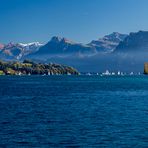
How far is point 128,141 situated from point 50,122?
1796 centimetres

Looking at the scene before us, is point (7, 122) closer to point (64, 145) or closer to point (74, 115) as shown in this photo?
point (74, 115)

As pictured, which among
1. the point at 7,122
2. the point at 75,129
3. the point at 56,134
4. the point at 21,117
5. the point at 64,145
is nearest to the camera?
the point at 64,145

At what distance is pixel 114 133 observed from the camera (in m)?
56.3

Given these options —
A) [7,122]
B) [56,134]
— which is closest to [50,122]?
[7,122]

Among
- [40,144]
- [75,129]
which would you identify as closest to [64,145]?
[40,144]

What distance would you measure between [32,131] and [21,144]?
7.84 m

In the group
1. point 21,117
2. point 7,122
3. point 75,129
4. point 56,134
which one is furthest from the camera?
point 21,117

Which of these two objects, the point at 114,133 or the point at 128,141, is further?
Answer: the point at 114,133

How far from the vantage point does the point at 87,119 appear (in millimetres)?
70438

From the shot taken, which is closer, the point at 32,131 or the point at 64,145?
the point at 64,145

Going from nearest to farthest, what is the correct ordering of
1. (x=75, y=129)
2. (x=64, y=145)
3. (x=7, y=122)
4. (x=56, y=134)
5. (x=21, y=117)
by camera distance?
(x=64, y=145)
(x=56, y=134)
(x=75, y=129)
(x=7, y=122)
(x=21, y=117)

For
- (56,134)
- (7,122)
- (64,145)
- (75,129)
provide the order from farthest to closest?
(7,122), (75,129), (56,134), (64,145)

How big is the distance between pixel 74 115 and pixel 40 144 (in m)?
27.3

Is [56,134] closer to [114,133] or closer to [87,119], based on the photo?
[114,133]
